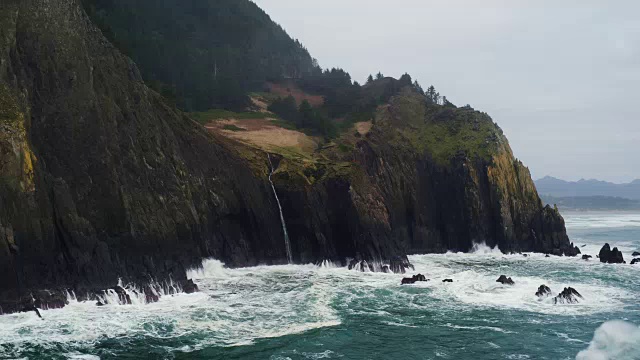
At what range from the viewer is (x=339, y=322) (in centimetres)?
3616

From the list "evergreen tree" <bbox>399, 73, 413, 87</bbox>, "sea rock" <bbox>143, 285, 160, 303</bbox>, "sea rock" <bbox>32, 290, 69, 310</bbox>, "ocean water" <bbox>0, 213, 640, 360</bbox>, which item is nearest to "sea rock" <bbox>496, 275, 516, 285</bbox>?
"ocean water" <bbox>0, 213, 640, 360</bbox>

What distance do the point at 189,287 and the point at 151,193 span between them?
9736 mm

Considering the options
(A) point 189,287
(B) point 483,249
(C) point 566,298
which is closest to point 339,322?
(A) point 189,287

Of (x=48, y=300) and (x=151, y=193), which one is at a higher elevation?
(x=151, y=193)

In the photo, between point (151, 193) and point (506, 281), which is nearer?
point (151, 193)

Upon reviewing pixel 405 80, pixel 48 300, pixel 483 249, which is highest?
pixel 405 80

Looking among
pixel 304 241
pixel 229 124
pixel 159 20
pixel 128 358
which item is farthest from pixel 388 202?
pixel 159 20

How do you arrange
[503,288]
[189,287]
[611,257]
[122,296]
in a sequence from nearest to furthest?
[122,296] → [189,287] → [503,288] → [611,257]

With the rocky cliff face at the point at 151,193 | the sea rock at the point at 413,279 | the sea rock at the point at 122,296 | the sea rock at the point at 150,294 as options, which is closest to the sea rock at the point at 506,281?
the sea rock at the point at 413,279

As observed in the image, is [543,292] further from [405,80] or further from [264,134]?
[405,80]

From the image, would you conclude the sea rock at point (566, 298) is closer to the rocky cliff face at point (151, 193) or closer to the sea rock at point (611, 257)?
the rocky cliff face at point (151, 193)

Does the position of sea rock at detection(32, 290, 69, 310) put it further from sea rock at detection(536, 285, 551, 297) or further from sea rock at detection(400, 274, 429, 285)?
sea rock at detection(536, 285, 551, 297)

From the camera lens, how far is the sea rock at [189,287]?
144 ft

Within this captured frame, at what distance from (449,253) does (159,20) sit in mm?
105560
